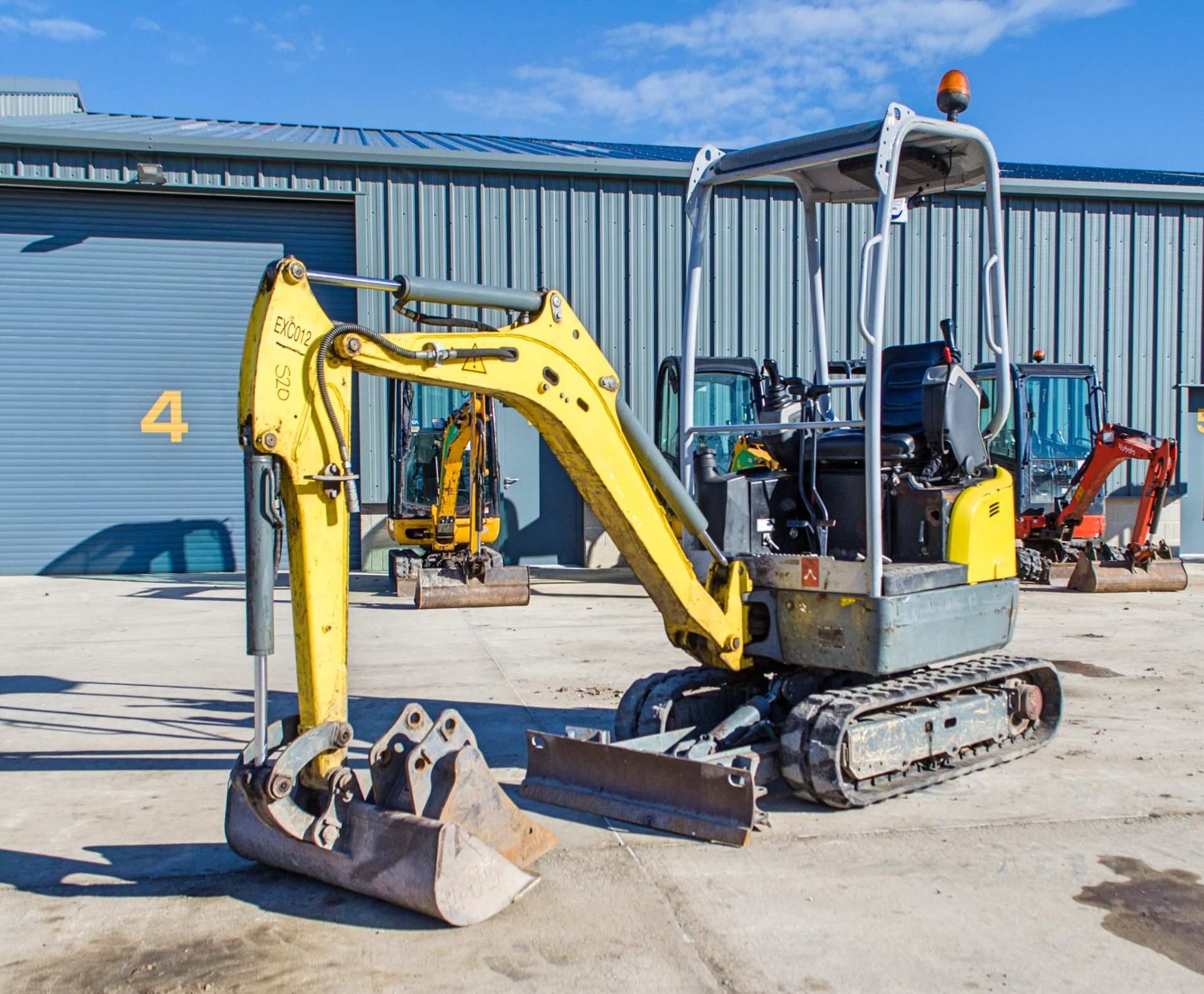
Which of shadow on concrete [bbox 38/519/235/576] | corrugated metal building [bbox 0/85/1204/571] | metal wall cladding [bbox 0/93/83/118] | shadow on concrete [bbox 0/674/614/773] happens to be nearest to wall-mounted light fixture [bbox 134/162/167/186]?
corrugated metal building [bbox 0/85/1204/571]

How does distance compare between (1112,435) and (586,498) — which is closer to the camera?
(586,498)

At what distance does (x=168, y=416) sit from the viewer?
17188mm

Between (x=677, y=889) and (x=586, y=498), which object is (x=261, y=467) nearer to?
(x=586, y=498)

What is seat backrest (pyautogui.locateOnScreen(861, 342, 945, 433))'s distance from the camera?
19.7 feet

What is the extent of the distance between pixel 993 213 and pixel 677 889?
3.82 meters

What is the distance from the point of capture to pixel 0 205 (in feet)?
54.7

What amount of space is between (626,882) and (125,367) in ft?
49.7

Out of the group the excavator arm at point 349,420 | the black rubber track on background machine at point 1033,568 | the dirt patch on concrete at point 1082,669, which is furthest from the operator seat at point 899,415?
the black rubber track on background machine at point 1033,568

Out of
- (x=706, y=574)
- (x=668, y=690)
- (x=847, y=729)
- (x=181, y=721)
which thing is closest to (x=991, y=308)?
(x=706, y=574)

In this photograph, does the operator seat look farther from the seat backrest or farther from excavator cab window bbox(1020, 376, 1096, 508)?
excavator cab window bbox(1020, 376, 1096, 508)

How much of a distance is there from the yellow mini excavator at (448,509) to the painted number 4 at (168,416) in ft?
12.0

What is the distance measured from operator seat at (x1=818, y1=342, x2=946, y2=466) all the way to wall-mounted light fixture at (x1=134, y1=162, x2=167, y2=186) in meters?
13.6

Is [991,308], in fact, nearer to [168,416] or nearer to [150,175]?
[150,175]

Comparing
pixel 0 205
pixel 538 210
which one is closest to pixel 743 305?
pixel 538 210
